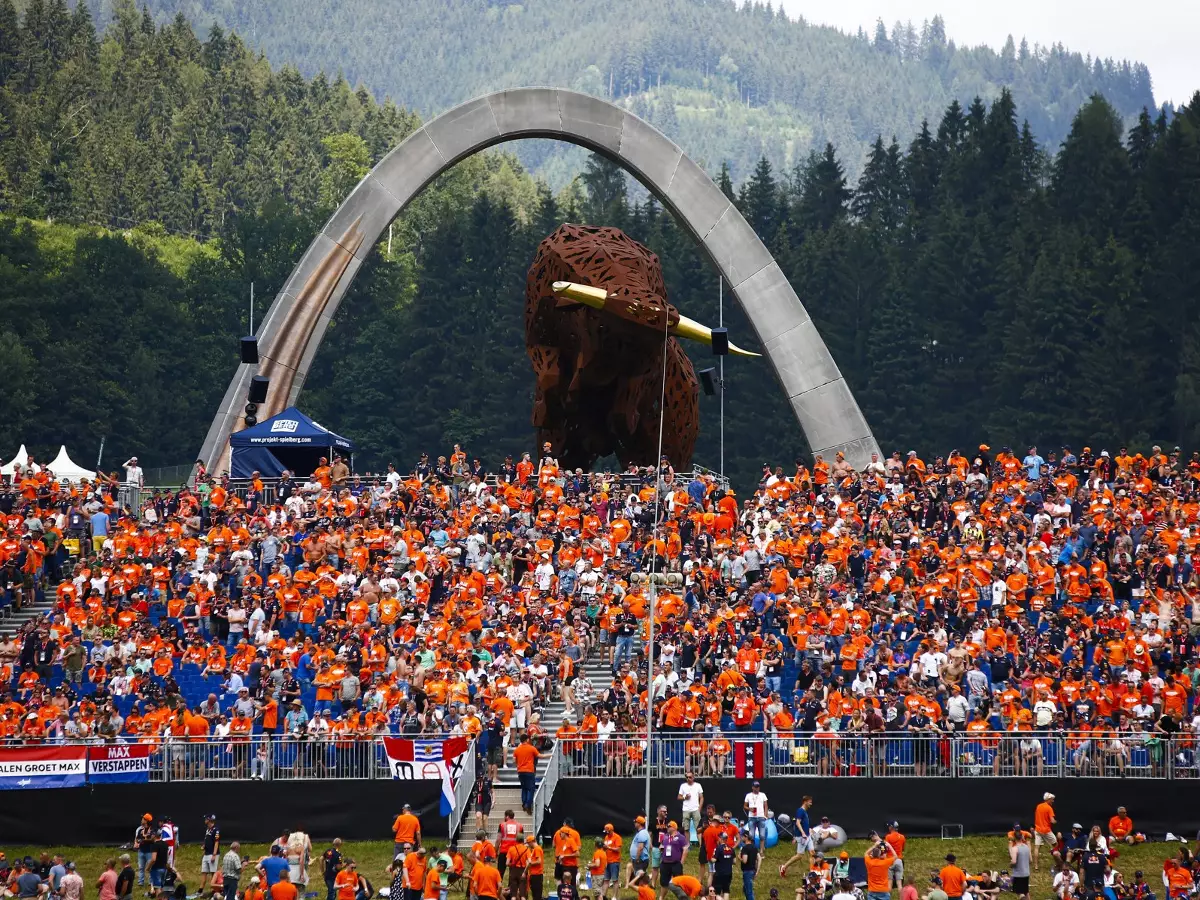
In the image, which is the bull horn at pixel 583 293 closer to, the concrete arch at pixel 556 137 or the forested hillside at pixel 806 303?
the concrete arch at pixel 556 137

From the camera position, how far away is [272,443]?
35.2 metres

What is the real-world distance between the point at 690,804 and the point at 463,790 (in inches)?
118

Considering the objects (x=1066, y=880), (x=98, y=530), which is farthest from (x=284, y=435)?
(x=1066, y=880)

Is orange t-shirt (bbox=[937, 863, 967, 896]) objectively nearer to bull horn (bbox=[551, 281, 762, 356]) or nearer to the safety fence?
the safety fence

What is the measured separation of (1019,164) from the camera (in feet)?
224

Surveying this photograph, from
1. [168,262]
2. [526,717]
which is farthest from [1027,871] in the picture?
[168,262]

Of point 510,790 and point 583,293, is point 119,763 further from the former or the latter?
point 583,293

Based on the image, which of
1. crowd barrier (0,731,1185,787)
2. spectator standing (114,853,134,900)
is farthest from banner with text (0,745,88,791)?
spectator standing (114,853,134,900)

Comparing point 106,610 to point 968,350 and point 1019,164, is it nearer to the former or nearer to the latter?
point 968,350

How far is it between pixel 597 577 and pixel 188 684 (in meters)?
6.41

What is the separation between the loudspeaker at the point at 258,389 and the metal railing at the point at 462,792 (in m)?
14.2

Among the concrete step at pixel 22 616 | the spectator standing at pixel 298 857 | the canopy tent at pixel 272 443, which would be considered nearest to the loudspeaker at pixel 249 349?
the canopy tent at pixel 272 443

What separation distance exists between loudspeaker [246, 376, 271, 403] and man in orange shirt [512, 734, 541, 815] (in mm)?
14827

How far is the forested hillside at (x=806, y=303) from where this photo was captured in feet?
189
